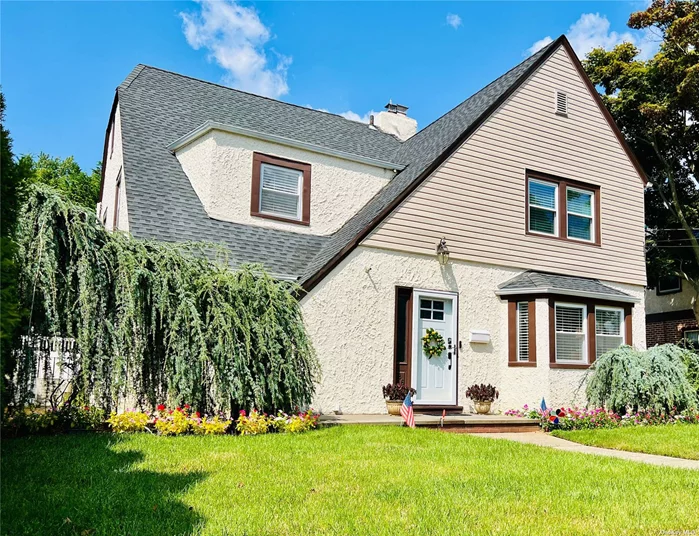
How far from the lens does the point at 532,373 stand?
12383 millimetres

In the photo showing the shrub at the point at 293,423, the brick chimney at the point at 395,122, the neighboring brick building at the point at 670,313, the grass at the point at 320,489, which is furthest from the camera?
the neighboring brick building at the point at 670,313

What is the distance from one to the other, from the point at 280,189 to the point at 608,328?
7634 millimetres

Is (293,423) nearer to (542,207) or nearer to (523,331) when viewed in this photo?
(523,331)

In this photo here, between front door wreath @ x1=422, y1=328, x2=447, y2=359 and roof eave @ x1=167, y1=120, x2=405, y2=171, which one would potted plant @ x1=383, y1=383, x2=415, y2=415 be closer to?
front door wreath @ x1=422, y1=328, x2=447, y2=359

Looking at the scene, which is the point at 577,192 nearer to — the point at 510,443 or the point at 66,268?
the point at 510,443

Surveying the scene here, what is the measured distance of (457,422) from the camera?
33.9 ft

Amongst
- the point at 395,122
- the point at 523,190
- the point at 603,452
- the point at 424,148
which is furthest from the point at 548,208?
the point at 603,452

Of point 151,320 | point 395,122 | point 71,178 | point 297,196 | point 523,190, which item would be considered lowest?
point 151,320

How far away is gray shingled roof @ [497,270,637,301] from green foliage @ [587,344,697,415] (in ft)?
5.09

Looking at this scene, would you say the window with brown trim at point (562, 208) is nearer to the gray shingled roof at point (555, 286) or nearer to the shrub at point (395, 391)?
the gray shingled roof at point (555, 286)

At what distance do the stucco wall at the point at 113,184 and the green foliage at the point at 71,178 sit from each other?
14.7m

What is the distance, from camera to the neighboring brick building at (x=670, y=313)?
2186 cm

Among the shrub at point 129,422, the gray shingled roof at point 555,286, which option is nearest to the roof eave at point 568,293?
the gray shingled roof at point 555,286

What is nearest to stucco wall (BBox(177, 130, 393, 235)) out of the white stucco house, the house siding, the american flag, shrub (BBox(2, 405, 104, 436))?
the white stucco house
